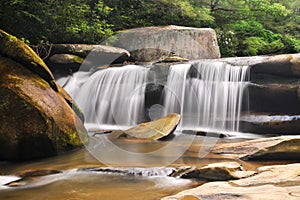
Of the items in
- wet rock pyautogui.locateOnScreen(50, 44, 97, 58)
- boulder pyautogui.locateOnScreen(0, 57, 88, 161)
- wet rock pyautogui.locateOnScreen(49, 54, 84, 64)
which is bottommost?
boulder pyautogui.locateOnScreen(0, 57, 88, 161)

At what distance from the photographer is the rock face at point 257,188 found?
2.62m

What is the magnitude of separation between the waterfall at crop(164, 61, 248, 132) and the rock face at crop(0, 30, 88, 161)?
337 centimetres

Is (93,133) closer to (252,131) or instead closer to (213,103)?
(213,103)

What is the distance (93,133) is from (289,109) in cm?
470

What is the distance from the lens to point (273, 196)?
256cm

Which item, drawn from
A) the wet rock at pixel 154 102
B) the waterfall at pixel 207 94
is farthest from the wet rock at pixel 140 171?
the wet rock at pixel 154 102

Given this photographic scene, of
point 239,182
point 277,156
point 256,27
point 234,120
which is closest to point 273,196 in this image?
point 239,182

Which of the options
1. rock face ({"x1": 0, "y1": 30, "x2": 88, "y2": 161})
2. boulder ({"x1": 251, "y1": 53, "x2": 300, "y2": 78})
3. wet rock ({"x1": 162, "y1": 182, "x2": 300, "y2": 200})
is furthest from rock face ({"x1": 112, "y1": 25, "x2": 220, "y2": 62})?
wet rock ({"x1": 162, "y1": 182, "x2": 300, "y2": 200})

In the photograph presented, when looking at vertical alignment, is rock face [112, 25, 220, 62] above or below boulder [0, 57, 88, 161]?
above

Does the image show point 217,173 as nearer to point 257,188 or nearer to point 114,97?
point 257,188

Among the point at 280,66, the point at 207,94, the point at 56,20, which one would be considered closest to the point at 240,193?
the point at 207,94

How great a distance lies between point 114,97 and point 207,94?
2501mm

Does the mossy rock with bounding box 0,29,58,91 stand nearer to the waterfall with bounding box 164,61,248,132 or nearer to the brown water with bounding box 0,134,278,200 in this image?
the brown water with bounding box 0,134,278,200

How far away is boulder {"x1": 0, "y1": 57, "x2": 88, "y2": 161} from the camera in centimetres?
484
